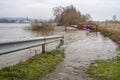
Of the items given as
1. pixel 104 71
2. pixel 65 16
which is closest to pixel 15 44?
pixel 104 71

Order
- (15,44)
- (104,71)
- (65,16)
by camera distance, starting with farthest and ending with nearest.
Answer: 1. (65,16)
2. (15,44)
3. (104,71)

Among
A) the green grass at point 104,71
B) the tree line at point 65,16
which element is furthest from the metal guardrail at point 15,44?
the tree line at point 65,16

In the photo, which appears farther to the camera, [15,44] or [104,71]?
[15,44]

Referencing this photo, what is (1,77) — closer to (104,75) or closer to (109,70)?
(104,75)

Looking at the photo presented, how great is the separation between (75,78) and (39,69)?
1.30 meters

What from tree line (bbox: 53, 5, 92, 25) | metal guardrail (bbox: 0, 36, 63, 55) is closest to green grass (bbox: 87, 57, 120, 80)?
metal guardrail (bbox: 0, 36, 63, 55)

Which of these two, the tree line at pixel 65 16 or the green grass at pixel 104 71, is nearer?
the green grass at pixel 104 71

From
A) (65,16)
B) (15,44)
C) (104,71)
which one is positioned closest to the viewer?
(104,71)

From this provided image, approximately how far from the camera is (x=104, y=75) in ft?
24.2

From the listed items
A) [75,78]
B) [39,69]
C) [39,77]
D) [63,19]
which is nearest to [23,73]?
[39,77]

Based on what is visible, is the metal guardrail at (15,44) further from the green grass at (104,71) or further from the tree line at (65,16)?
the tree line at (65,16)

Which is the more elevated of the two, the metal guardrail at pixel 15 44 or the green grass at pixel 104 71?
the metal guardrail at pixel 15 44

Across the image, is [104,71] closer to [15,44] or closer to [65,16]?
[15,44]

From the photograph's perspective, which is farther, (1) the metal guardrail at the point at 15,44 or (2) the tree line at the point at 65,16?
(2) the tree line at the point at 65,16
